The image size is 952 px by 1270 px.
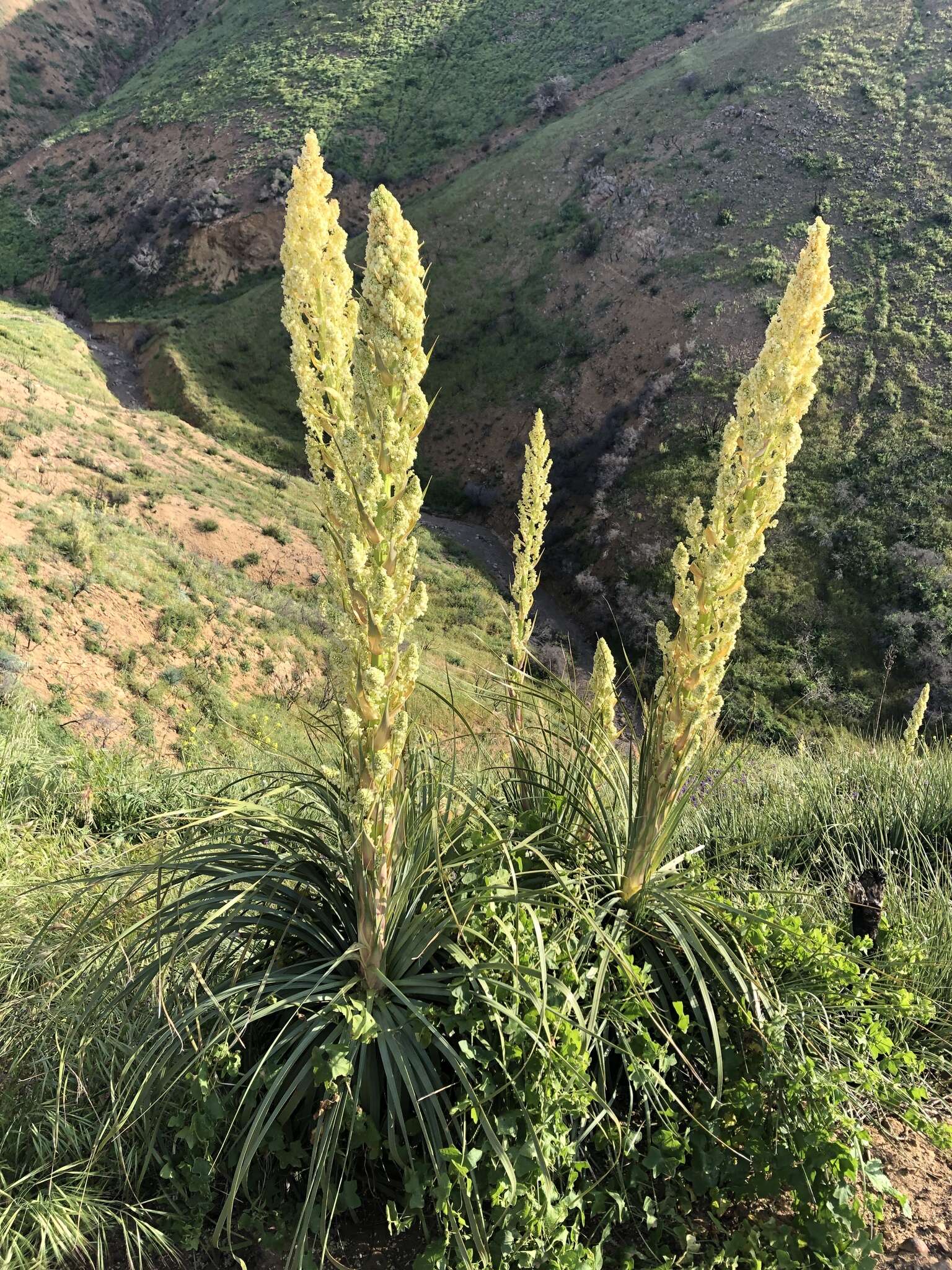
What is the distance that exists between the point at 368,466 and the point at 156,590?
647 inches

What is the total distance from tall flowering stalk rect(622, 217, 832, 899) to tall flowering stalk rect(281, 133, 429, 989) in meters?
1.14

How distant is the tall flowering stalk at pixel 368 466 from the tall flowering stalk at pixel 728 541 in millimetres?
1140

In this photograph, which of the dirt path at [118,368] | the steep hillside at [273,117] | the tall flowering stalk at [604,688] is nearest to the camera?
the tall flowering stalk at [604,688]

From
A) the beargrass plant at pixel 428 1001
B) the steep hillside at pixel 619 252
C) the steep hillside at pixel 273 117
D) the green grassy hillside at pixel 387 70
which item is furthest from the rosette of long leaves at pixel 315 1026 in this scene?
the green grassy hillside at pixel 387 70

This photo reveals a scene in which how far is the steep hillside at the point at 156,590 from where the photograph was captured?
13117 mm

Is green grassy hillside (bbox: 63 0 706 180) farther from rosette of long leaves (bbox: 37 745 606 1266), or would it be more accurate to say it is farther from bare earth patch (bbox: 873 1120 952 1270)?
bare earth patch (bbox: 873 1120 952 1270)

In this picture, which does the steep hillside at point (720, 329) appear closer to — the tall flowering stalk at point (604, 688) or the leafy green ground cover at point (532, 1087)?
the tall flowering stalk at point (604, 688)

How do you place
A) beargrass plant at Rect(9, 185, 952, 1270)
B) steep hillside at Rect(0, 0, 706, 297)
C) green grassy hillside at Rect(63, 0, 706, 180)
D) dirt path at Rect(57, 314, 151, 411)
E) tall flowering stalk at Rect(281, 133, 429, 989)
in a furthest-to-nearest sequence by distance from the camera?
green grassy hillside at Rect(63, 0, 706, 180)
steep hillside at Rect(0, 0, 706, 297)
dirt path at Rect(57, 314, 151, 411)
beargrass plant at Rect(9, 185, 952, 1270)
tall flowering stalk at Rect(281, 133, 429, 989)

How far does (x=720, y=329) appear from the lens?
113 feet

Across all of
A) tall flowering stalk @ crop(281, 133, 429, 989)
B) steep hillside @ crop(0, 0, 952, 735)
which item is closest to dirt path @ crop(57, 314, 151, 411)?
steep hillside @ crop(0, 0, 952, 735)

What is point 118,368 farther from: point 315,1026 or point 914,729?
point 315,1026

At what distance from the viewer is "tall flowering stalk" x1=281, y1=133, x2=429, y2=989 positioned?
2164mm

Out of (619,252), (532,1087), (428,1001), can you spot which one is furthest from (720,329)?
(532,1087)

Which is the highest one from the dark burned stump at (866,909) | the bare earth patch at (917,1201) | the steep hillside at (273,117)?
the steep hillside at (273,117)
